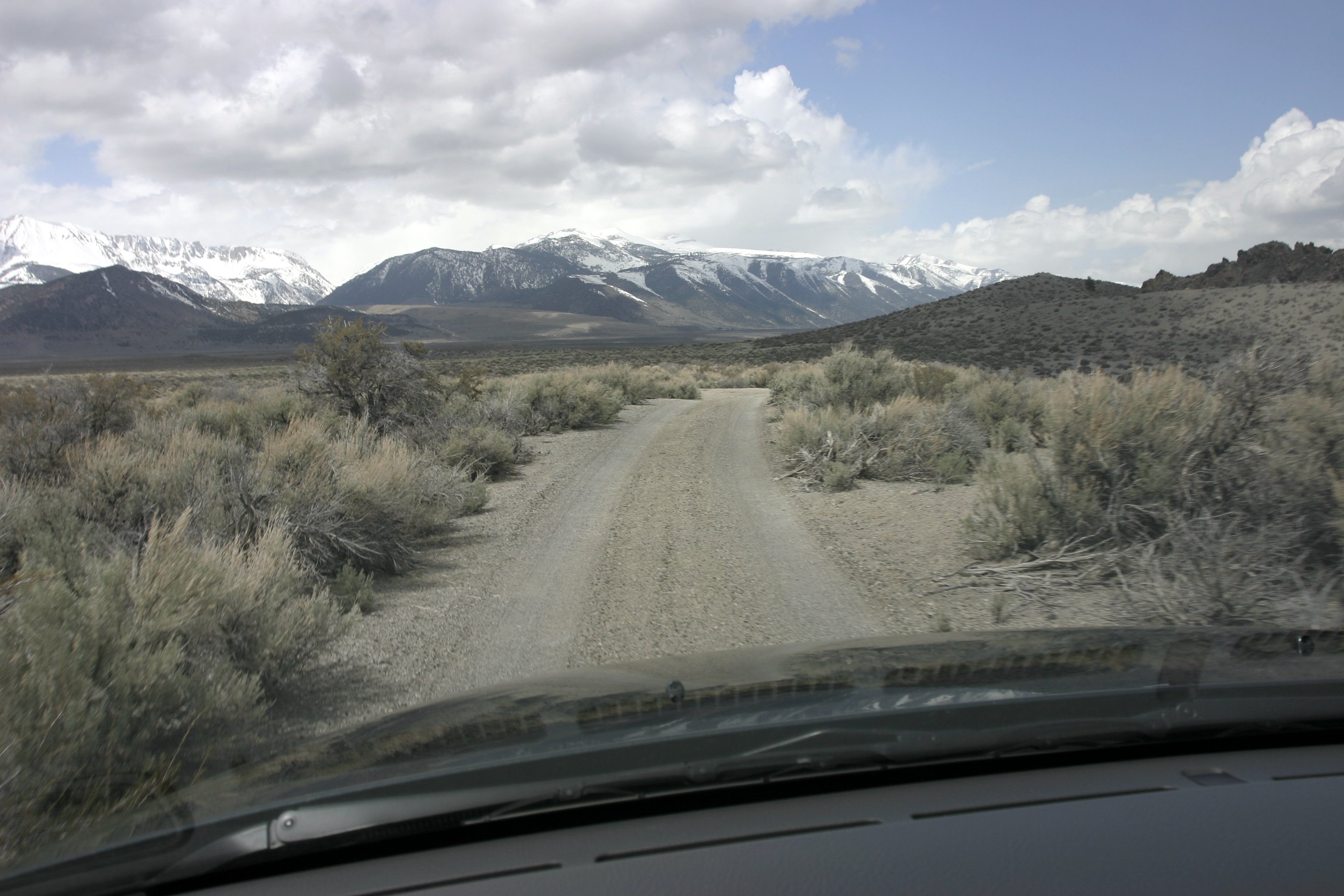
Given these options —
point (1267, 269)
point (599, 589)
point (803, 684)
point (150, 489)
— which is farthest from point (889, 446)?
point (1267, 269)

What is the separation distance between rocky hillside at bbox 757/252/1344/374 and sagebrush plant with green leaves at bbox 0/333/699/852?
32354mm

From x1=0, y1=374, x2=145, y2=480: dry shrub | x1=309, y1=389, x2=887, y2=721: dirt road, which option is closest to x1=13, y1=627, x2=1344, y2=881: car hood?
x1=309, y1=389, x2=887, y2=721: dirt road

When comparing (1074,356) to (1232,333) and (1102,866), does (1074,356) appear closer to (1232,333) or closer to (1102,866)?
(1232,333)

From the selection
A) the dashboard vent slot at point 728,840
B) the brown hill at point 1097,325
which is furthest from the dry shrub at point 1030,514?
the brown hill at point 1097,325

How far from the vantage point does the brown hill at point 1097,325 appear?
146 ft

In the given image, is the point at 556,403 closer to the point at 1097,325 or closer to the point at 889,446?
the point at 889,446

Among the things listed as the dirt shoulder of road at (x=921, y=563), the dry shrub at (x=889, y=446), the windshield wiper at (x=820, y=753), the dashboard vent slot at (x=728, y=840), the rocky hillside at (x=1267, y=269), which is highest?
the rocky hillside at (x=1267, y=269)

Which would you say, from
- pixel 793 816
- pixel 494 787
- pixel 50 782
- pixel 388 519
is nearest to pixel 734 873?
pixel 793 816

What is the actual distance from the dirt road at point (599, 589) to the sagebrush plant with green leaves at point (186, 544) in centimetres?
48

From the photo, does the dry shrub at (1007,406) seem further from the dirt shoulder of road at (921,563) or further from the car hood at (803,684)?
the car hood at (803,684)

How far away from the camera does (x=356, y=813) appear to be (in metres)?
2.11

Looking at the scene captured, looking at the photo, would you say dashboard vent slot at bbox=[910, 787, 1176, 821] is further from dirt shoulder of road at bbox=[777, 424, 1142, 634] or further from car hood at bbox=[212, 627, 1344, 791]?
dirt shoulder of road at bbox=[777, 424, 1142, 634]

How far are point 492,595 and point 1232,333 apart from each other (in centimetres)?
5155

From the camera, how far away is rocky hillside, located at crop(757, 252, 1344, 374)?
44500 mm
